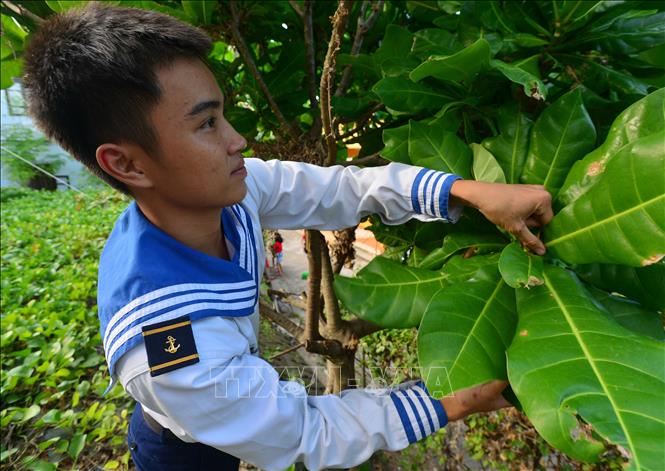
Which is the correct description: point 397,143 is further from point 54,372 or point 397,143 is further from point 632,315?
point 54,372

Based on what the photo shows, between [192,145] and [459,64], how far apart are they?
561mm

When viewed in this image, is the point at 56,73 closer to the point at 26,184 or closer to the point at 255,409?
the point at 255,409

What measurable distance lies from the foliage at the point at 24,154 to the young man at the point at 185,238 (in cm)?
1626

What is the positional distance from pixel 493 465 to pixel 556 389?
1.75m

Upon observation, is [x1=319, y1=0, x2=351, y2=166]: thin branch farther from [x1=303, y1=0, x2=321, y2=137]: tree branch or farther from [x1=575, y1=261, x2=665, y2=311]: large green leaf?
[x1=575, y1=261, x2=665, y2=311]: large green leaf

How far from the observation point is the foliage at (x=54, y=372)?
75.5 inches

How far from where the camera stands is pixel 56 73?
2.64 feet

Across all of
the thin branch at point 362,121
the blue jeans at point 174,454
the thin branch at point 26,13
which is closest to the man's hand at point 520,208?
the thin branch at point 362,121

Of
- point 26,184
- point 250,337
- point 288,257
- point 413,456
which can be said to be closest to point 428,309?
point 250,337

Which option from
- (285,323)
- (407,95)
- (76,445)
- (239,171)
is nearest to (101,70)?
(239,171)

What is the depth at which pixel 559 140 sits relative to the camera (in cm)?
88

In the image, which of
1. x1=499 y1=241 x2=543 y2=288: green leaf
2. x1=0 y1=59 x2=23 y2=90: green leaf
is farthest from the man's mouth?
x1=0 y1=59 x2=23 y2=90: green leaf

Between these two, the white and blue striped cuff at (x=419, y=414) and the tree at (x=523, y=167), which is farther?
the white and blue striped cuff at (x=419, y=414)

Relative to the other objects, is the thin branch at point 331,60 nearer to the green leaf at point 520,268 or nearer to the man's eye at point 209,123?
the man's eye at point 209,123
